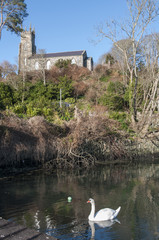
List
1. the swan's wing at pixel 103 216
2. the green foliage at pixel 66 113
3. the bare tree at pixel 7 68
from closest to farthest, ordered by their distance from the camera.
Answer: the swan's wing at pixel 103 216 → the green foliage at pixel 66 113 → the bare tree at pixel 7 68

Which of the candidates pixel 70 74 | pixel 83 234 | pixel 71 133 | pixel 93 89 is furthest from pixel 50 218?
pixel 70 74

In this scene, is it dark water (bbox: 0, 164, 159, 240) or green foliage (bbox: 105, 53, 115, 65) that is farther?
green foliage (bbox: 105, 53, 115, 65)

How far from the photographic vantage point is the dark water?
738 centimetres

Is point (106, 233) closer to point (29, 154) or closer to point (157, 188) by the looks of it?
point (157, 188)

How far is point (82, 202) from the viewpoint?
10.1 meters

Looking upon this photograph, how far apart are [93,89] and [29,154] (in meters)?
25.1

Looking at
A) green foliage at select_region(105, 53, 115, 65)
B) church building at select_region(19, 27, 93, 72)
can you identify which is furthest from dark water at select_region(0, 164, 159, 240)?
church building at select_region(19, 27, 93, 72)

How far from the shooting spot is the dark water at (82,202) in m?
7.38

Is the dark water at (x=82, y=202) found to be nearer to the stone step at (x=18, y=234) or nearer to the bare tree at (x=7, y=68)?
the stone step at (x=18, y=234)

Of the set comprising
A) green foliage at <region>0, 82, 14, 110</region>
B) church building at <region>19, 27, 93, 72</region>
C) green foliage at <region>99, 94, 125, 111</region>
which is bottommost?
green foliage at <region>99, 94, 125, 111</region>

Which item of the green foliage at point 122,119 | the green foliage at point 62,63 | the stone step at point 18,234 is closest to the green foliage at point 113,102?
the green foliage at point 122,119

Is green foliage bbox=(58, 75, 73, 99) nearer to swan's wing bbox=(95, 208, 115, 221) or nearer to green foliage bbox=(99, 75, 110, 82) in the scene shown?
green foliage bbox=(99, 75, 110, 82)

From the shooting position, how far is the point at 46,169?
16.8 metres

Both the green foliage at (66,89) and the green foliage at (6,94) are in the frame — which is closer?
the green foliage at (6,94)
